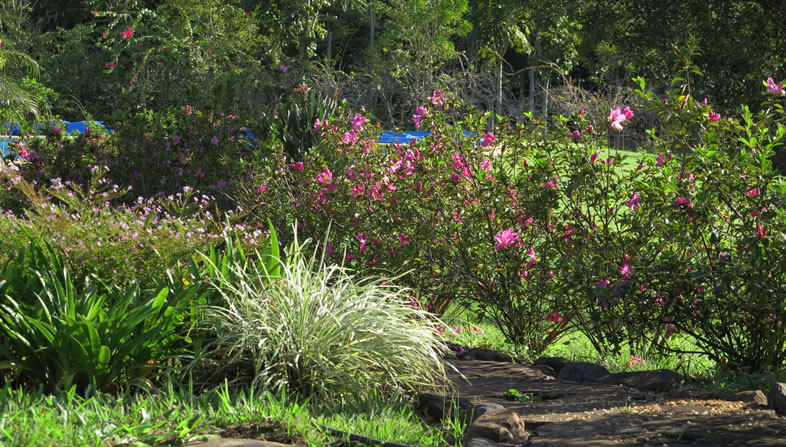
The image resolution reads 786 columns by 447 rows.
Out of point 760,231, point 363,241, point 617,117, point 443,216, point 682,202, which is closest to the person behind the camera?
point 760,231

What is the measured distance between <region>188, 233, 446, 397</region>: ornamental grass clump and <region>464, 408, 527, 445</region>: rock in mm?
773

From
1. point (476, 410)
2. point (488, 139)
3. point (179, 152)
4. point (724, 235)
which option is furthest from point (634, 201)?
point (179, 152)

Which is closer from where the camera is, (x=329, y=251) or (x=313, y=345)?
(x=313, y=345)

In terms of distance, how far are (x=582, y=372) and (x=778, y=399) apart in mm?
1337

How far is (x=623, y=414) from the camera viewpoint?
364cm

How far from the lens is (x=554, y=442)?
128 inches

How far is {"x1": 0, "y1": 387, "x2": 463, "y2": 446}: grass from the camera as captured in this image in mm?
3082

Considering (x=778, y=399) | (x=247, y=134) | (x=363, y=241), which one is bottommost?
(x=778, y=399)

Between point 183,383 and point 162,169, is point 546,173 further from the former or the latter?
point 162,169

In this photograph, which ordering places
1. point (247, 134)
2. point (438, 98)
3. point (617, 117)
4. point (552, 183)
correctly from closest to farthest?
point (617, 117)
point (552, 183)
point (438, 98)
point (247, 134)

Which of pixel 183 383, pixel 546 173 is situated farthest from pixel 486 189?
pixel 183 383

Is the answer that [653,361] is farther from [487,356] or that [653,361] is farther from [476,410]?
[476,410]

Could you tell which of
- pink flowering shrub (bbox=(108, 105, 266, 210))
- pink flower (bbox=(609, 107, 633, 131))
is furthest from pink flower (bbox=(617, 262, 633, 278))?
pink flowering shrub (bbox=(108, 105, 266, 210))

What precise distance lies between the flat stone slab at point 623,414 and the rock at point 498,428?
0.07 meters
